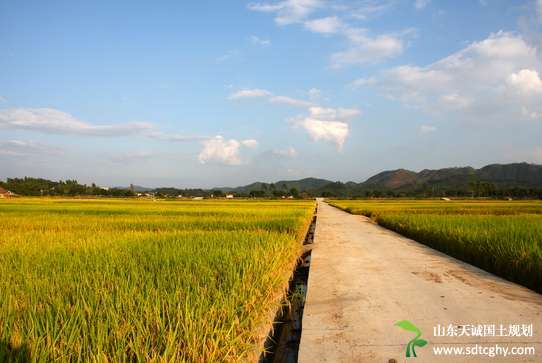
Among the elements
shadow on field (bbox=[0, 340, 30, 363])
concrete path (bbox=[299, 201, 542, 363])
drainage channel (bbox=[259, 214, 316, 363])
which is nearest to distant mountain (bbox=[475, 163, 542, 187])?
concrete path (bbox=[299, 201, 542, 363])

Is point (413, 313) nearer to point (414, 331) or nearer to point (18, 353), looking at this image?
point (414, 331)

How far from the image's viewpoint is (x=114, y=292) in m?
2.71

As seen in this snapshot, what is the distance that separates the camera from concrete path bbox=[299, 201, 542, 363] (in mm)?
2174

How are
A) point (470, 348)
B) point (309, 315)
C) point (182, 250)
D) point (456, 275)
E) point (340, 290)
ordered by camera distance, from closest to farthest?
point (470, 348)
point (309, 315)
point (340, 290)
point (456, 275)
point (182, 250)

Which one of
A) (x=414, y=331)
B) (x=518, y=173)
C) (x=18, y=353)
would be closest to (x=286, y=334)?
(x=414, y=331)

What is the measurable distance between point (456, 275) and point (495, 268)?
3.62 ft

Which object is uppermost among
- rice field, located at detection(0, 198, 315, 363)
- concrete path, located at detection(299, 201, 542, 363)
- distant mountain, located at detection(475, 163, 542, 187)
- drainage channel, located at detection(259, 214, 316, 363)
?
distant mountain, located at detection(475, 163, 542, 187)

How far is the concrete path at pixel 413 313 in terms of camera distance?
2174 mm

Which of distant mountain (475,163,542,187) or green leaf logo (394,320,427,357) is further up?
distant mountain (475,163,542,187)

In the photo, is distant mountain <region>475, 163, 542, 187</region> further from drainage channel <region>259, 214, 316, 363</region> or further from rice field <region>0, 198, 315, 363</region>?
rice field <region>0, 198, 315, 363</region>

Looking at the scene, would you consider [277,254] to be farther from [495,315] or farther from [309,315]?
[495,315]

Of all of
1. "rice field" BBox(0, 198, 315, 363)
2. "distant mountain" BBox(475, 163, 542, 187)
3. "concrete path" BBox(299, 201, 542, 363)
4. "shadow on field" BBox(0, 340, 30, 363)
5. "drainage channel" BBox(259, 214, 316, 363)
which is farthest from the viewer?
Result: "distant mountain" BBox(475, 163, 542, 187)

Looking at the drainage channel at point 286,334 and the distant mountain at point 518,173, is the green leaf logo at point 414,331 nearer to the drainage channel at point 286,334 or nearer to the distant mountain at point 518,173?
the drainage channel at point 286,334

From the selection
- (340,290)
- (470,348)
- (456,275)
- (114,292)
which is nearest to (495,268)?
(456,275)
